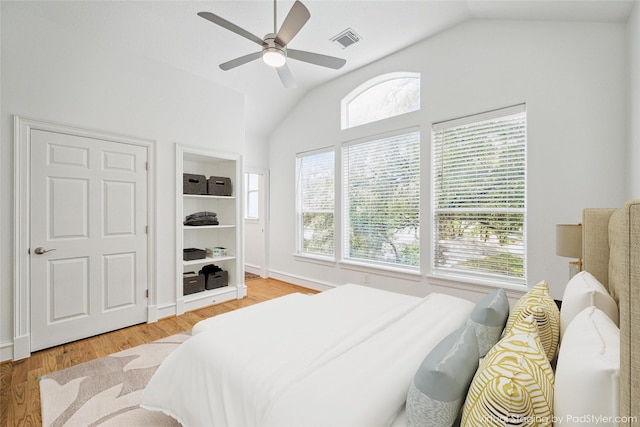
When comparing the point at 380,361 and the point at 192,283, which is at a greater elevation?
the point at 380,361

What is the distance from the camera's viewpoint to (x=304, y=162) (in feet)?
16.1

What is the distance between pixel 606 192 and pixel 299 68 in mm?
3640

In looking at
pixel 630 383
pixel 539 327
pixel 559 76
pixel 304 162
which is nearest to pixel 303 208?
pixel 304 162

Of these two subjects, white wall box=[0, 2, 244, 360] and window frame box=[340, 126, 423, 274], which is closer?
white wall box=[0, 2, 244, 360]

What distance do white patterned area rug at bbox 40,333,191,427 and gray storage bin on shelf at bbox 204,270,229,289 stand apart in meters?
1.30

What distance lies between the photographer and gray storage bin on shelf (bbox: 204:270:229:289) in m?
3.91

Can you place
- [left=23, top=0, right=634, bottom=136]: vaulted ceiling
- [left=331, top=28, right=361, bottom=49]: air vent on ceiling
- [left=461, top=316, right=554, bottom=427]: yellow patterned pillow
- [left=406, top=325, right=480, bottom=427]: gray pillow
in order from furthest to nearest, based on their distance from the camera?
[left=331, top=28, right=361, bottom=49]: air vent on ceiling < [left=23, top=0, right=634, bottom=136]: vaulted ceiling < [left=406, top=325, right=480, bottom=427]: gray pillow < [left=461, top=316, right=554, bottom=427]: yellow patterned pillow

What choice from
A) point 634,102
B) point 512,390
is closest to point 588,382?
point 512,390

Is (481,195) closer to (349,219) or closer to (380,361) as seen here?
(349,219)

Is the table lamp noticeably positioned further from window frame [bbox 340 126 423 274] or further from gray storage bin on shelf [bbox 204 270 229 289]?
gray storage bin on shelf [bbox 204 270 229 289]

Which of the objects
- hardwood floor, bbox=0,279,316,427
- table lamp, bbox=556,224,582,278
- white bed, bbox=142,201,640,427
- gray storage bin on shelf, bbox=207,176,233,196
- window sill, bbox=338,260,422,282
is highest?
gray storage bin on shelf, bbox=207,176,233,196

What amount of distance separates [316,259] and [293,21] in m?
3.31

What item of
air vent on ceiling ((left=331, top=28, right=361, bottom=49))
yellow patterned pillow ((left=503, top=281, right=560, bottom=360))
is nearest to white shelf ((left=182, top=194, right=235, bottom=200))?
air vent on ceiling ((left=331, top=28, right=361, bottom=49))

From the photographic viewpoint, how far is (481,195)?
9.96 feet
